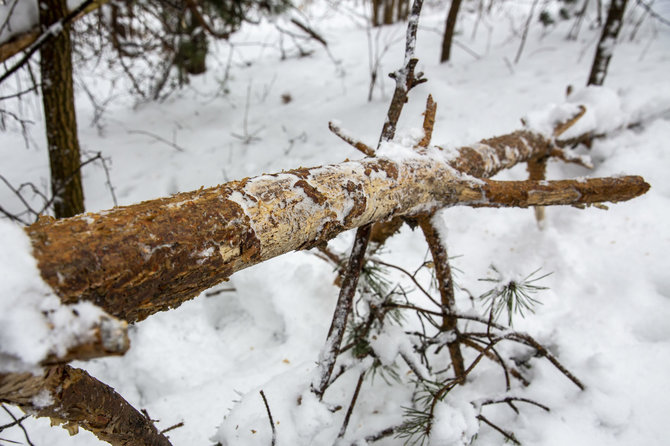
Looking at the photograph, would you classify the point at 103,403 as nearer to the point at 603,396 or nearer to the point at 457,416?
the point at 457,416

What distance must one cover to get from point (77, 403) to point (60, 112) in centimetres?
195

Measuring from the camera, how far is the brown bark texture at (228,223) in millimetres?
551

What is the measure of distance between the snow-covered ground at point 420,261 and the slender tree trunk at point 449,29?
11 cm

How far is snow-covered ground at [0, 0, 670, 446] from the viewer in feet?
3.92

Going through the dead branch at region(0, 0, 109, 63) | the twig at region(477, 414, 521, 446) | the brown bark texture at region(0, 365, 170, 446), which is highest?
the dead branch at region(0, 0, 109, 63)

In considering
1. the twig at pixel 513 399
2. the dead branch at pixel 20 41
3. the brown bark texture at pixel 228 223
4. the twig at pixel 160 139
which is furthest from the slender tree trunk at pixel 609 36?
the twig at pixel 160 139

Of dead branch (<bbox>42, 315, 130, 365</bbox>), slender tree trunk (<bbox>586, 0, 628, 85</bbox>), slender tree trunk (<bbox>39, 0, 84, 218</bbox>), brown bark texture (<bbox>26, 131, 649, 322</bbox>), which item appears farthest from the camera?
slender tree trunk (<bbox>586, 0, 628, 85</bbox>)

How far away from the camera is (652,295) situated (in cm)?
155

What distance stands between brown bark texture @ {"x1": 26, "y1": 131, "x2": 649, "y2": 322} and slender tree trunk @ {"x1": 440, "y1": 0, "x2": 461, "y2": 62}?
2588 millimetres

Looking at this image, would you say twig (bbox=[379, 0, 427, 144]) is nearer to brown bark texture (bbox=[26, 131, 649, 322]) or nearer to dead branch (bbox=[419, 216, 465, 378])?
brown bark texture (bbox=[26, 131, 649, 322])

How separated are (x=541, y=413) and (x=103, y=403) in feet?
4.14

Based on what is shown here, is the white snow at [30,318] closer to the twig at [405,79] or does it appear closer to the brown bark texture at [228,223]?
the brown bark texture at [228,223]

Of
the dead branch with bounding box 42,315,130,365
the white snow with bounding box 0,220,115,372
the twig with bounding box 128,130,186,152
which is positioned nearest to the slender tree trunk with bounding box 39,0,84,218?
the twig with bounding box 128,130,186,152

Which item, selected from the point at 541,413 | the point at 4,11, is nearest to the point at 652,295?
the point at 541,413
